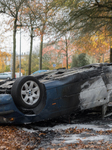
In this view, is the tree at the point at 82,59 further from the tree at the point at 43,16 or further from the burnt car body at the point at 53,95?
the burnt car body at the point at 53,95

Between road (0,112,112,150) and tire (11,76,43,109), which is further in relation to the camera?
tire (11,76,43,109)

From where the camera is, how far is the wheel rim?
437 centimetres

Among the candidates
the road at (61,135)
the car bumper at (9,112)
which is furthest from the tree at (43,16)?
the car bumper at (9,112)

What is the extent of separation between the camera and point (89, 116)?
5.95 meters

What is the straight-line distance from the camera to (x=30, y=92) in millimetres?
4438

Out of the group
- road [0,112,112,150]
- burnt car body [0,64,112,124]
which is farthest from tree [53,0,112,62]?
road [0,112,112,150]

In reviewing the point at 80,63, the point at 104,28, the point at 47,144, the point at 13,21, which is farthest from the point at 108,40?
the point at 80,63

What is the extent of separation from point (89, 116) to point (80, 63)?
27415mm

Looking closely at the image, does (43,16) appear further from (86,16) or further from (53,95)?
(53,95)

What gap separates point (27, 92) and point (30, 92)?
67 millimetres

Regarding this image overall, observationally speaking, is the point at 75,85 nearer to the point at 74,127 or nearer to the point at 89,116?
the point at 74,127

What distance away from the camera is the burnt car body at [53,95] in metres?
4.27

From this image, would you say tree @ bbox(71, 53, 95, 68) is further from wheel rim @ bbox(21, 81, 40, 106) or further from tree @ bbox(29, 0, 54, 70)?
wheel rim @ bbox(21, 81, 40, 106)

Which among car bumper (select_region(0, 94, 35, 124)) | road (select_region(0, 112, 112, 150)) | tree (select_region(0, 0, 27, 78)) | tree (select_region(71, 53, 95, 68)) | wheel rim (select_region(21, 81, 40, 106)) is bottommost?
road (select_region(0, 112, 112, 150))
